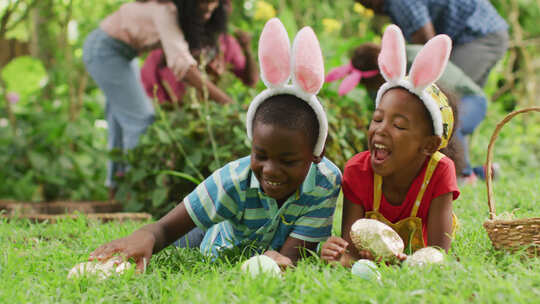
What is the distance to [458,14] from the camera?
4441 mm

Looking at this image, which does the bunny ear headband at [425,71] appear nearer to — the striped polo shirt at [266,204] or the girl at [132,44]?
the striped polo shirt at [266,204]

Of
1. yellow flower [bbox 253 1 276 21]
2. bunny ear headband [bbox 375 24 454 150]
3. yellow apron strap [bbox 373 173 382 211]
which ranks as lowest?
yellow apron strap [bbox 373 173 382 211]

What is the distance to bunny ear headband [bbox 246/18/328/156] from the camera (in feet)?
6.28

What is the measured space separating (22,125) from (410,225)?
4.28m

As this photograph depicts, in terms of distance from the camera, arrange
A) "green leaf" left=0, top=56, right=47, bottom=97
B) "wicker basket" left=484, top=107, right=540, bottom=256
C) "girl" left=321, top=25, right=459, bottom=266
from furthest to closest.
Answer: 1. "green leaf" left=0, top=56, right=47, bottom=97
2. "girl" left=321, top=25, right=459, bottom=266
3. "wicker basket" left=484, top=107, right=540, bottom=256

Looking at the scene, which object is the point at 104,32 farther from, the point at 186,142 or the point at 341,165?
the point at 341,165

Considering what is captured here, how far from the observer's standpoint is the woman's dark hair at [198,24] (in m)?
4.04

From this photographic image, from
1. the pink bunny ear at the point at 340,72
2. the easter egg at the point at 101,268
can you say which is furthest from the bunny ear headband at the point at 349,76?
the easter egg at the point at 101,268

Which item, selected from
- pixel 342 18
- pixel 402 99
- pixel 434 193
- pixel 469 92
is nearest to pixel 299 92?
pixel 402 99

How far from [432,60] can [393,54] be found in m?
0.15

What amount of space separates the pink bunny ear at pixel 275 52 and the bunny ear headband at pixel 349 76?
2.11 meters

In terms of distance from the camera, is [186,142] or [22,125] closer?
[186,142]

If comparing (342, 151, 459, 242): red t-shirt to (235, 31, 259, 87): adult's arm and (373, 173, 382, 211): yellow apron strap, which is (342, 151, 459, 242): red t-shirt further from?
(235, 31, 259, 87): adult's arm

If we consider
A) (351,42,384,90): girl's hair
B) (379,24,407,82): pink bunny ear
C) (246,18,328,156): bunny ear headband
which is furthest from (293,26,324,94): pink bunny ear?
(351,42,384,90): girl's hair
